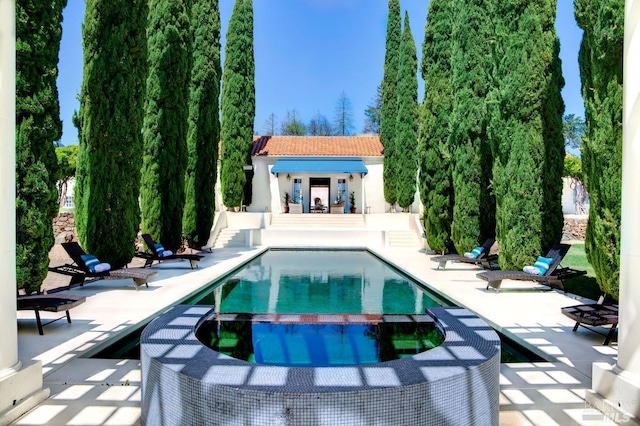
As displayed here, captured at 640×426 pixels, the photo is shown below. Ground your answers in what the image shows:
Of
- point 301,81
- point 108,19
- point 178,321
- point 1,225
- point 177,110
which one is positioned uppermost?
point 301,81

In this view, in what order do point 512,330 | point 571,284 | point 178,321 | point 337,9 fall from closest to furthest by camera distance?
point 178,321 < point 512,330 < point 571,284 < point 337,9

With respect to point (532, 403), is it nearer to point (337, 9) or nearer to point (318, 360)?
point (318, 360)

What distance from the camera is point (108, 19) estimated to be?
13922 mm

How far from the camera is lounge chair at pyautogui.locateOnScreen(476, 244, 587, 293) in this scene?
11141 mm

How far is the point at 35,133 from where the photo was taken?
926 centimetres

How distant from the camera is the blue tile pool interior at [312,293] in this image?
33.3 ft

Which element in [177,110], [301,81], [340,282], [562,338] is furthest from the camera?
[301,81]

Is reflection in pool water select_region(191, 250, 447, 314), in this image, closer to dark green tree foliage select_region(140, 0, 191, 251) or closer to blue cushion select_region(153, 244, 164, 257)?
blue cushion select_region(153, 244, 164, 257)

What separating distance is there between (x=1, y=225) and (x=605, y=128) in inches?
389

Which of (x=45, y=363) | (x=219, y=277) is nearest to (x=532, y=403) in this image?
(x=45, y=363)

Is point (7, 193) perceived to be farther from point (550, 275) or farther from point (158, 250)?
point (158, 250)

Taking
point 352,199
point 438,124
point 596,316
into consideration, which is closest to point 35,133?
point 596,316

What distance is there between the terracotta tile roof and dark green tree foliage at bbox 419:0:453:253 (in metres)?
14.4

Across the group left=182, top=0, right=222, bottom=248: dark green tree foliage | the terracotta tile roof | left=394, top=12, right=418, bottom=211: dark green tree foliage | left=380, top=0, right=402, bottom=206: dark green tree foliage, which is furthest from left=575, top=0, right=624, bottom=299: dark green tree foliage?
the terracotta tile roof
